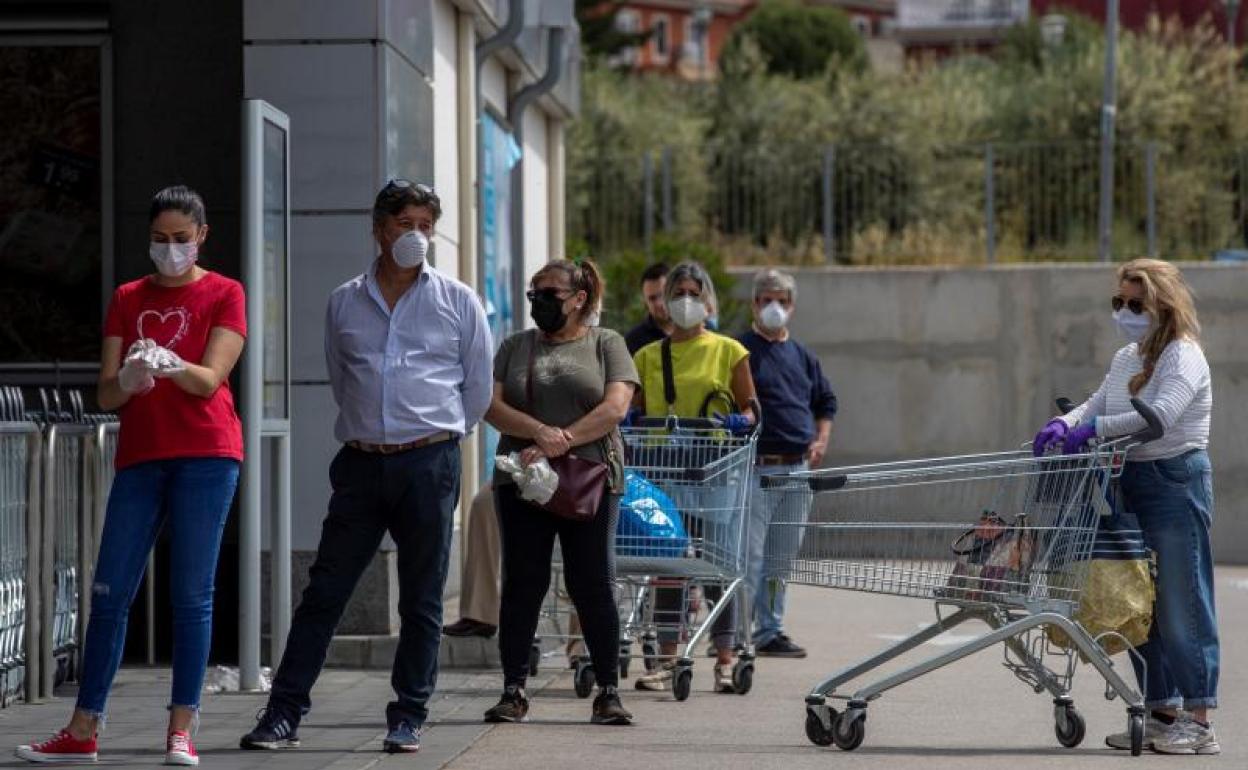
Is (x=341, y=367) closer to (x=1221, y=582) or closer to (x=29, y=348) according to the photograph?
(x=29, y=348)

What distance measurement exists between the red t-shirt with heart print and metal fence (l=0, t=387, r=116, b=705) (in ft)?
4.92

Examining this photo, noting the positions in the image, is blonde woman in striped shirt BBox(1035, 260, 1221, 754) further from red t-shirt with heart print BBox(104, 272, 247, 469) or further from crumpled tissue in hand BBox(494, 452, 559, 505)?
red t-shirt with heart print BBox(104, 272, 247, 469)

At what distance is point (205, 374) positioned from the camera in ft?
26.8

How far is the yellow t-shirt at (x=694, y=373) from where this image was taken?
1158cm

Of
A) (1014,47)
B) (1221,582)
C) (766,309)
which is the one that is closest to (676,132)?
(1014,47)

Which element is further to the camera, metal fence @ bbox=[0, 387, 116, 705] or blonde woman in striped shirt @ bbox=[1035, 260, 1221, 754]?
metal fence @ bbox=[0, 387, 116, 705]

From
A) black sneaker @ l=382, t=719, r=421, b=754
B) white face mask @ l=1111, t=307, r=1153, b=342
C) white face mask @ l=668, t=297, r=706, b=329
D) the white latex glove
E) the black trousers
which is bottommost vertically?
black sneaker @ l=382, t=719, r=421, b=754

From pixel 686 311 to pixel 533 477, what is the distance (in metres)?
2.48

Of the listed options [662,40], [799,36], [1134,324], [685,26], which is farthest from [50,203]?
[685,26]

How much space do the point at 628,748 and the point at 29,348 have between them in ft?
15.1

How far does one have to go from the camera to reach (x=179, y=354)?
8297mm

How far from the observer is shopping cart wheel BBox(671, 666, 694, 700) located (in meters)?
10.6

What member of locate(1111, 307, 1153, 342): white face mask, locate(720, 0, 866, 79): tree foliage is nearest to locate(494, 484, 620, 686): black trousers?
locate(1111, 307, 1153, 342): white face mask

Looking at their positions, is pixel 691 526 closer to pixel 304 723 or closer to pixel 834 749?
pixel 834 749
